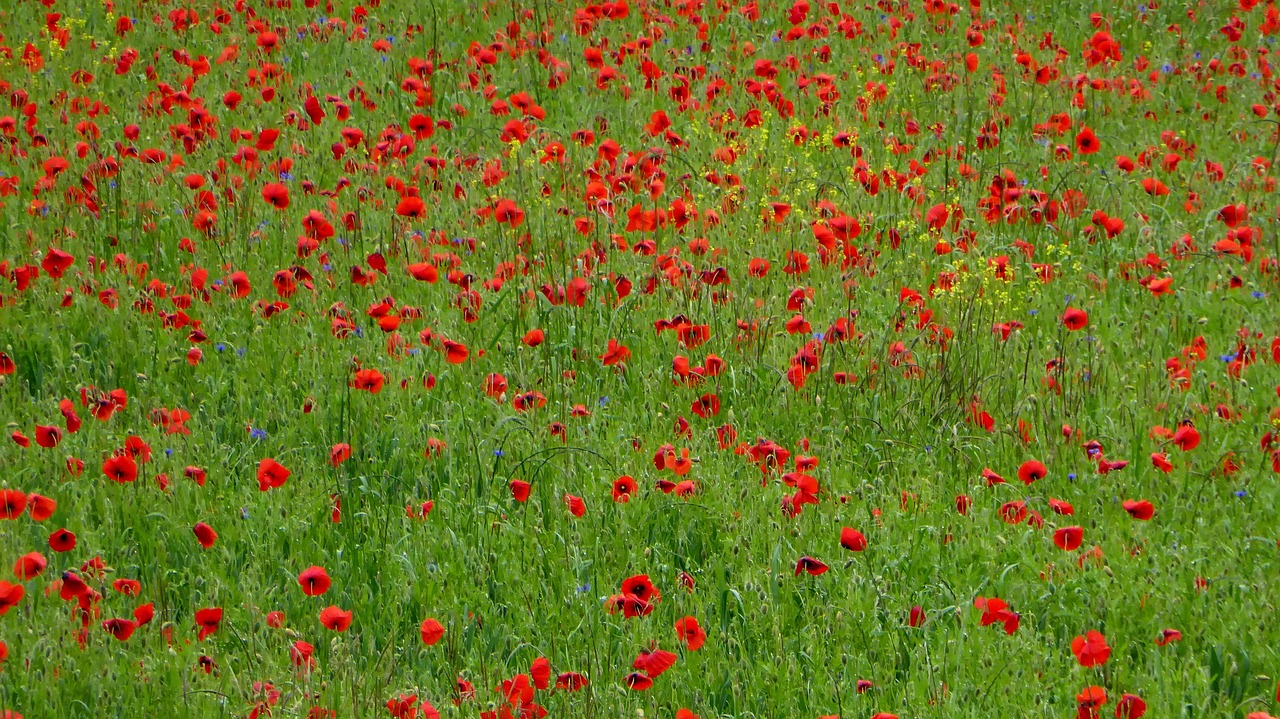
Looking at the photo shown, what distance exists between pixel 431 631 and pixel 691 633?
683mm

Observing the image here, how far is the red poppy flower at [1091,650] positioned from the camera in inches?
123

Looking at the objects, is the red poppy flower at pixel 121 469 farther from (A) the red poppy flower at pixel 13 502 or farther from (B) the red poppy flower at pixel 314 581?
(B) the red poppy flower at pixel 314 581

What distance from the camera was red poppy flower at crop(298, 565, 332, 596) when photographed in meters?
3.42

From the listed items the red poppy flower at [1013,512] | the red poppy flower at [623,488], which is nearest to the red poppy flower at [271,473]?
the red poppy flower at [623,488]

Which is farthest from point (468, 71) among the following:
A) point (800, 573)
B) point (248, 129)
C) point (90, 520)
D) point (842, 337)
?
point (800, 573)

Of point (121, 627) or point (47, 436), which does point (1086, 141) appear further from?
point (121, 627)

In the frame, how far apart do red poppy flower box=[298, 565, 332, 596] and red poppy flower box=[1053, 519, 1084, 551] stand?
6.78 ft

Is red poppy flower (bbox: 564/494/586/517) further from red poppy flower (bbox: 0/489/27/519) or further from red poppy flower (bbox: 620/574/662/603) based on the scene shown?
red poppy flower (bbox: 0/489/27/519)

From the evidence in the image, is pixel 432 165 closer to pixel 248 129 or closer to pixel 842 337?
pixel 248 129

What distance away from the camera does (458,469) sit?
4289 mm

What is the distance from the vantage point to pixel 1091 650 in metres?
3.14

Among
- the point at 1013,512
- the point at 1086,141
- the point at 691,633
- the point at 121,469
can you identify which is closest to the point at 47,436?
the point at 121,469

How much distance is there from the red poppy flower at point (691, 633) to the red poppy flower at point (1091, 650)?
3.12 ft

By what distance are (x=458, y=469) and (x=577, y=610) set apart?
0.86m
